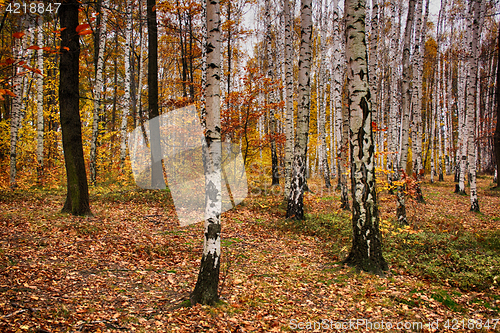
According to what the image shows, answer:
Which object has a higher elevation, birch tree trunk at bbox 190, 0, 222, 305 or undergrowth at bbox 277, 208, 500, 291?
birch tree trunk at bbox 190, 0, 222, 305

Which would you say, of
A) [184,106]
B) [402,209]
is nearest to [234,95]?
[184,106]

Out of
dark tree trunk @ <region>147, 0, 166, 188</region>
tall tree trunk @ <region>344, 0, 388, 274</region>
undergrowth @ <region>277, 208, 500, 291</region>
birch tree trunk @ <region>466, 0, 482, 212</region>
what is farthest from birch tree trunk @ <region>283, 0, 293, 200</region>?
birch tree trunk @ <region>466, 0, 482, 212</region>

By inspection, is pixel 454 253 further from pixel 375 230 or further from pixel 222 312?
pixel 222 312

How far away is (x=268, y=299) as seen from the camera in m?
4.49

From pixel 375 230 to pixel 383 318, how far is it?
68.6 inches

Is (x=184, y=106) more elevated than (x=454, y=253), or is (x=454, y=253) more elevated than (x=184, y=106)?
(x=184, y=106)

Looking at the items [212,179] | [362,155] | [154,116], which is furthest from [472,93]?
[154,116]

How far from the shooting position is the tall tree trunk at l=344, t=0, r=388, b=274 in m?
5.29

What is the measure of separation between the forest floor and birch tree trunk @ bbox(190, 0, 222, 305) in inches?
13.2

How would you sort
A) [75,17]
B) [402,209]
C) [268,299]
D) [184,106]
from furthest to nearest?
[184,106]
[402,209]
[75,17]
[268,299]

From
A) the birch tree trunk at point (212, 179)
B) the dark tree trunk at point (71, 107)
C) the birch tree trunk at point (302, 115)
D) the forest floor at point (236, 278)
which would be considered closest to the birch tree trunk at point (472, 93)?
the forest floor at point (236, 278)

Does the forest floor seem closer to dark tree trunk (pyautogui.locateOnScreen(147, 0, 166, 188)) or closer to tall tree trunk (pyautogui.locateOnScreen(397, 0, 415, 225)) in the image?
tall tree trunk (pyautogui.locateOnScreen(397, 0, 415, 225))

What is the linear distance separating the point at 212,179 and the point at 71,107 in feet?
18.7

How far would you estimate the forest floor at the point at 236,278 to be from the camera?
3.63 meters
